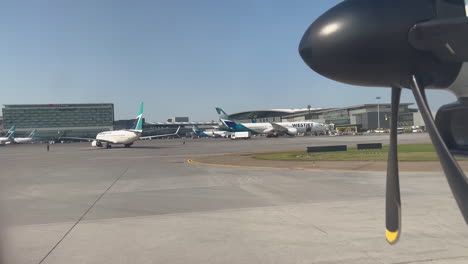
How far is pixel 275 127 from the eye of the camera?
8069 centimetres

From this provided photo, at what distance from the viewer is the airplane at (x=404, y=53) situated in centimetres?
387

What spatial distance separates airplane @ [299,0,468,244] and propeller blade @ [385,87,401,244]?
0.01 metres

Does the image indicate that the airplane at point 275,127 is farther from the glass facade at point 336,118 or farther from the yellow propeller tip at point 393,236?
the yellow propeller tip at point 393,236

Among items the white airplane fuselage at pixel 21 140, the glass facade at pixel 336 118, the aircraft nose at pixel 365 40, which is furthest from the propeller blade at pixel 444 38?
the white airplane fuselage at pixel 21 140

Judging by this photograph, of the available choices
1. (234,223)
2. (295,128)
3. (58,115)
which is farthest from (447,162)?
(58,115)

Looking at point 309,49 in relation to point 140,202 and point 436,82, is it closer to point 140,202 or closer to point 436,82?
point 436,82

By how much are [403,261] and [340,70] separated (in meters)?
3.11

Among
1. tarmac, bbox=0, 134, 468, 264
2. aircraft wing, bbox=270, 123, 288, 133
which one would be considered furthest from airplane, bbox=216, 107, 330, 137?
tarmac, bbox=0, 134, 468, 264

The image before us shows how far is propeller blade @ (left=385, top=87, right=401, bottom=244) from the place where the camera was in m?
4.39

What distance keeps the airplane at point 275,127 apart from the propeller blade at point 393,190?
7496cm

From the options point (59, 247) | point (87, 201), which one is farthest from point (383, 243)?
point (87, 201)

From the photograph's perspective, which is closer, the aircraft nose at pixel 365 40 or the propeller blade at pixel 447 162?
the propeller blade at pixel 447 162

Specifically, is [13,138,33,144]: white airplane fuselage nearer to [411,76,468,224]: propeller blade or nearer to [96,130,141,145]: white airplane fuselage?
[96,130,141,145]: white airplane fuselage

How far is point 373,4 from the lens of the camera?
13.5ft
